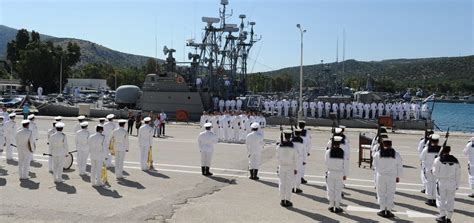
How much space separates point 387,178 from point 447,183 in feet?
3.75

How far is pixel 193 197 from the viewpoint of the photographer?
433 inches

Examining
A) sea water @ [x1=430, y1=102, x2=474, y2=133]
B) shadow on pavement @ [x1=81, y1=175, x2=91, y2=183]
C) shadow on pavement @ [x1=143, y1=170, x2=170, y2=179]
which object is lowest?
shadow on pavement @ [x1=81, y1=175, x2=91, y2=183]

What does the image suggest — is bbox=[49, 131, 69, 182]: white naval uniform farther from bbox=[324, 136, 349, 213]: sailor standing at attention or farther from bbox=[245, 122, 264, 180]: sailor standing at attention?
bbox=[324, 136, 349, 213]: sailor standing at attention

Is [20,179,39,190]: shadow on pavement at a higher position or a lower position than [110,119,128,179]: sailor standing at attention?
lower

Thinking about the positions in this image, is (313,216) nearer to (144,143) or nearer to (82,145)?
(144,143)

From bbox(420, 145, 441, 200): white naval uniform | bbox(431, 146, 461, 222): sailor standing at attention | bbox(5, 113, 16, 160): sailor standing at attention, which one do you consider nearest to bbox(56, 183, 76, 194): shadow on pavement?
bbox(5, 113, 16, 160): sailor standing at attention

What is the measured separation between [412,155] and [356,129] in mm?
13552

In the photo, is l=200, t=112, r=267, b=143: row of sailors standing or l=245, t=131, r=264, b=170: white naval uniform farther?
l=200, t=112, r=267, b=143: row of sailors standing

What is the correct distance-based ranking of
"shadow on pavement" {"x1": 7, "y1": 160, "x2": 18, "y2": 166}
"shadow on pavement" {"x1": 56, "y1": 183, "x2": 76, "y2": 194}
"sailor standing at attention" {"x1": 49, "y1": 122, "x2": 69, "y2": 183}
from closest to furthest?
"shadow on pavement" {"x1": 56, "y1": 183, "x2": 76, "y2": 194} < "sailor standing at attention" {"x1": 49, "y1": 122, "x2": 69, "y2": 183} < "shadow on pavement" {"x1": 7, "y1": 160, "x2": 18, "y2": 166}

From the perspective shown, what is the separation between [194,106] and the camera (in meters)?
38.3

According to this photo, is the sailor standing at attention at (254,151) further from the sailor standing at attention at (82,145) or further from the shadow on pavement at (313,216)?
the sailor standing at attention at (82,145)

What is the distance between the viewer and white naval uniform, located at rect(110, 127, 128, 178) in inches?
530

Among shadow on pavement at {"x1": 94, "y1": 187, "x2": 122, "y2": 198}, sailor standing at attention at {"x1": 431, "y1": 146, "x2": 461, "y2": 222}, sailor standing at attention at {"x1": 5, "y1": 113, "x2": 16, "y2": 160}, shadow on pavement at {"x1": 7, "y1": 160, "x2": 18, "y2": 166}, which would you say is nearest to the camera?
sailor standing at attention at {"x1": 431, "y1": 146, "x2": 461, "y2": 222}

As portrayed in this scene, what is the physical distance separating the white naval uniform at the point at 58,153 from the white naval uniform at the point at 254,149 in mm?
5180
